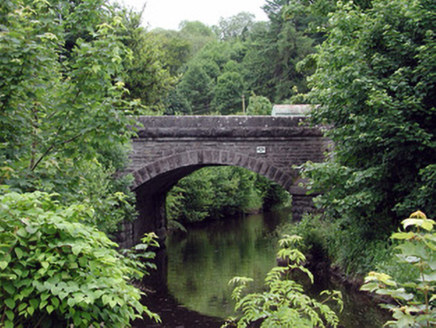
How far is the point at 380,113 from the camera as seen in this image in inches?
342

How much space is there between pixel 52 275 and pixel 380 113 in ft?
22.6

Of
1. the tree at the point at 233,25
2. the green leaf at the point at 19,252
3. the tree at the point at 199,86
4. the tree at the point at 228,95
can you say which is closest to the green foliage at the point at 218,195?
the tree at the point at 228,95

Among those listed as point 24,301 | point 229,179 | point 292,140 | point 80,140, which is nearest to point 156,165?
point 292,140

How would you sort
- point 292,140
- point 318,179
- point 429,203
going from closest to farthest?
point 429,203 < point 318,179 < point 292,140

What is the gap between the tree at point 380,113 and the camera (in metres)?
8.30

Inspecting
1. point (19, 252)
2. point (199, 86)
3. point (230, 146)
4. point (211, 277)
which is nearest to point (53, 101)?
point (19, 252)

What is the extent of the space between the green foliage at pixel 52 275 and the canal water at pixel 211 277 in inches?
244

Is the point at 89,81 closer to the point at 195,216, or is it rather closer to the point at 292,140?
the point at 292,140

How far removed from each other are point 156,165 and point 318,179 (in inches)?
225

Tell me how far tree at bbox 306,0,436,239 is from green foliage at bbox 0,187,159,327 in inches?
237

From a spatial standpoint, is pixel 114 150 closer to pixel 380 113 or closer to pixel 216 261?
pixel 216 261

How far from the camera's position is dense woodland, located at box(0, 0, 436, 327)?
9.61 feet

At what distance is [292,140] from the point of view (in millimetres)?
14094

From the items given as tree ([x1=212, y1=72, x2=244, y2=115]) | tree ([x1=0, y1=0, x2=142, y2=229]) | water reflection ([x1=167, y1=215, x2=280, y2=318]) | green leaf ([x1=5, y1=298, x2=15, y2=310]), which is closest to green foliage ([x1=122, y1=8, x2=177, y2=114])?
water reflection ([x1=167, y1=215, x2=280, y2=318])
